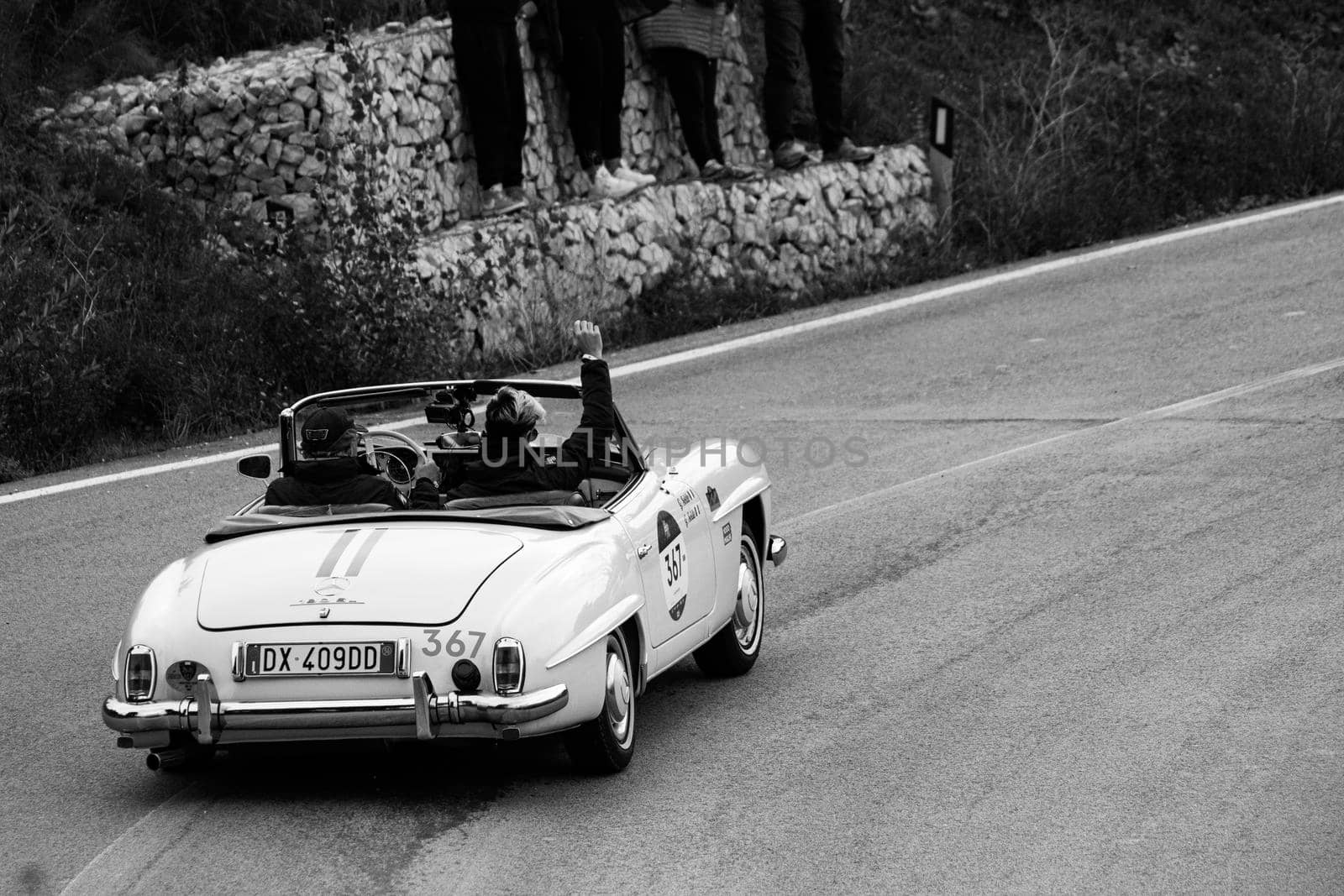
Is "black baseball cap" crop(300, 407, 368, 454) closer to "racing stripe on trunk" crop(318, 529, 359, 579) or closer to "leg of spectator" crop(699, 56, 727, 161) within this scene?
"racing stripe on trunk" crop(318, 529, 359, 579)

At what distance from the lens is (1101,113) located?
20281 millimetres

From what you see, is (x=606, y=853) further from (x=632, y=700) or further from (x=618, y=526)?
(x=618, y=526)

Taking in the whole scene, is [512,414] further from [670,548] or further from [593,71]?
[593,71]

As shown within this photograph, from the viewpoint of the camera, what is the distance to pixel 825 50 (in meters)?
17.2

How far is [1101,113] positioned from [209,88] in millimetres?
10242

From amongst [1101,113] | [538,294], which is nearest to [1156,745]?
[538,294]

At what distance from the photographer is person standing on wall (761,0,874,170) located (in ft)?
55.5

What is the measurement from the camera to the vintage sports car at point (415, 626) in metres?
5.59

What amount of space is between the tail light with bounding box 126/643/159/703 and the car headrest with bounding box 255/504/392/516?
0.93m

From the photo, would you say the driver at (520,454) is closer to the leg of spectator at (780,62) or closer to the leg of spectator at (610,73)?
the leg of spectator at (610,73)

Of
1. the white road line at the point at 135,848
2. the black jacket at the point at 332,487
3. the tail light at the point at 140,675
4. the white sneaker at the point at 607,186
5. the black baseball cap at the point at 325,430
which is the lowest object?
the white road line at the point at 135,848

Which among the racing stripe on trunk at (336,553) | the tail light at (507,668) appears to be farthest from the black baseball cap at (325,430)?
the tail light at (507,668)

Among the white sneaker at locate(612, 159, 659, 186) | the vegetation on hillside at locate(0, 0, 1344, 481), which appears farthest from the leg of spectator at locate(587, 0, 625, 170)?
the vegetation on hillside at locate(0, 0, 1344, 481)

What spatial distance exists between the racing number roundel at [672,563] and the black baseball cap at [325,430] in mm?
1204
